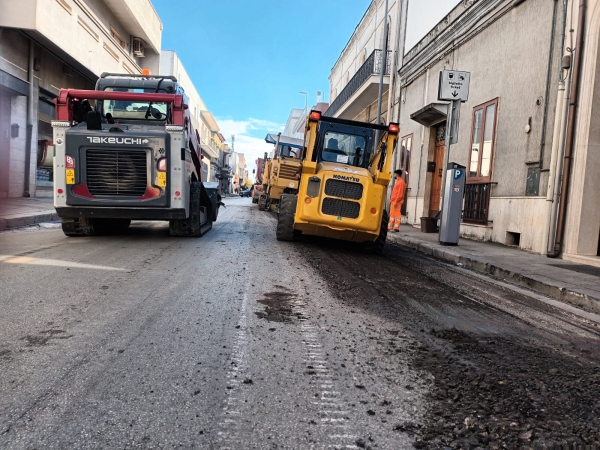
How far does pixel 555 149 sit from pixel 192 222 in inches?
281

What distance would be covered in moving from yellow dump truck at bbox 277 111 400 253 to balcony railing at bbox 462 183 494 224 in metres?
3.86

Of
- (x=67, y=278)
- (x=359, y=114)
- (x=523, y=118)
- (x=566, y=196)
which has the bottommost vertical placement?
(x=67, y=278)

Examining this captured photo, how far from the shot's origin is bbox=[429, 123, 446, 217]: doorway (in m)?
15.4

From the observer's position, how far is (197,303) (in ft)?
13.4

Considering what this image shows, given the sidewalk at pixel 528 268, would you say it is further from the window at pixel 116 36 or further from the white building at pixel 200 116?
the window at pixel 116 36

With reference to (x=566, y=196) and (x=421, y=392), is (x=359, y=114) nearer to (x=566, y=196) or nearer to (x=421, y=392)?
(x=566, y=196)

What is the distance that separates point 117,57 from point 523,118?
20.1 m

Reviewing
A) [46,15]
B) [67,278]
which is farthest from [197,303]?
[46,15]

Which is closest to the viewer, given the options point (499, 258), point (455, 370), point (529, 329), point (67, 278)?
point (455, 370)

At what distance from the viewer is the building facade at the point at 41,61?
14.3m

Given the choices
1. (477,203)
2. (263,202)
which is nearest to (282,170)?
(263,202)

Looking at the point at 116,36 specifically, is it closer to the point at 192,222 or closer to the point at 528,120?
the point at 192,222

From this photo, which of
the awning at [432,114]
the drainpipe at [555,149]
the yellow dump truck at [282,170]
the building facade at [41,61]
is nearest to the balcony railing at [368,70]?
the yellow dump truck at [282,170]

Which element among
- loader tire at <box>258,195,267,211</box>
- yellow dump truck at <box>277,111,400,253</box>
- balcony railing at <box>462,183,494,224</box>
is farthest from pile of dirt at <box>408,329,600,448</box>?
loader tire at <box>258,195,267,211</box>
